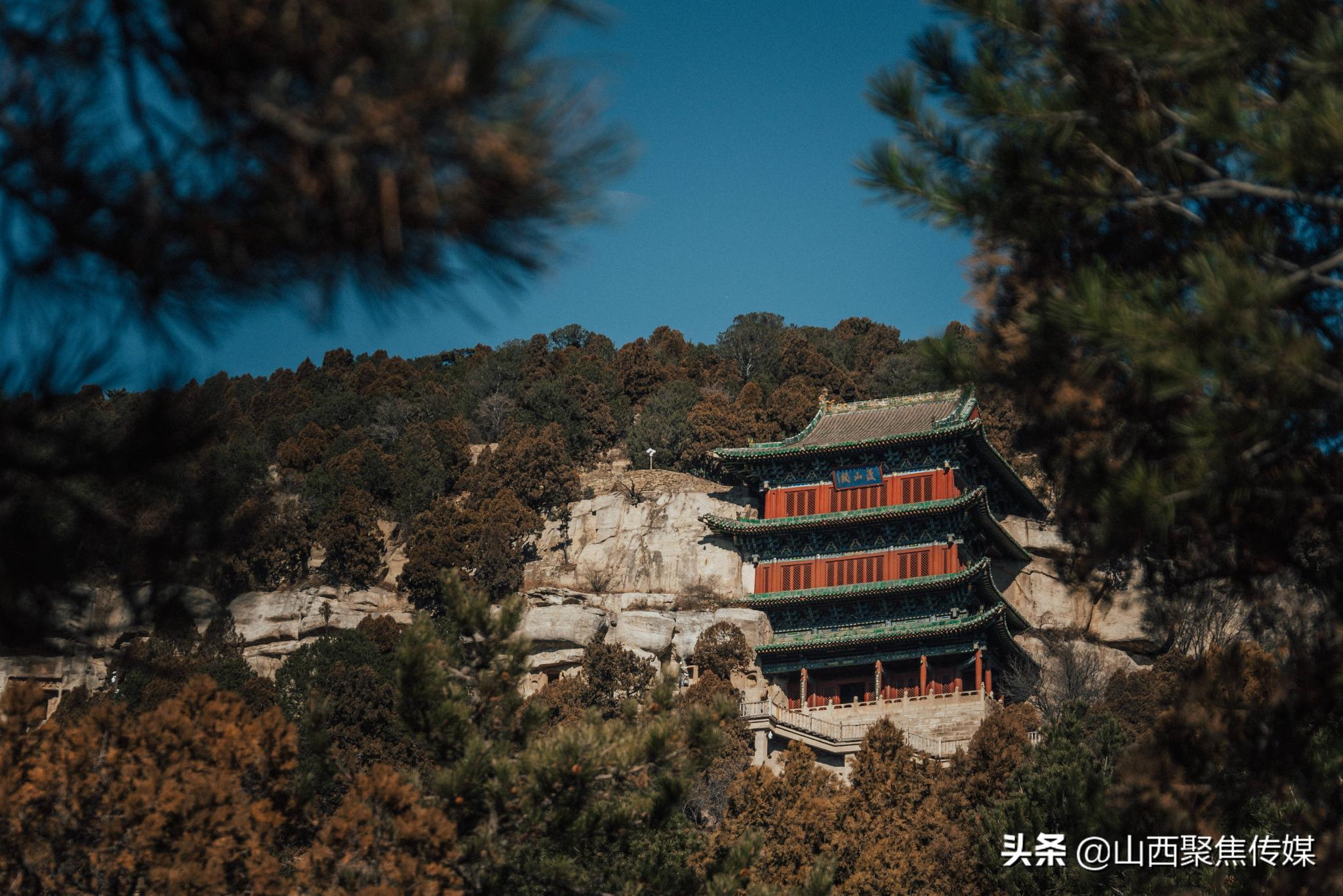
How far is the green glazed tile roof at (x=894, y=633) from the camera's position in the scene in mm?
38750

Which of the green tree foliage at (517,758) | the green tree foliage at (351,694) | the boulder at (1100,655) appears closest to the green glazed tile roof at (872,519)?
the boulder at (1100,655)

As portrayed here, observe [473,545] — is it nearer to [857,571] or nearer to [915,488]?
[857,571]

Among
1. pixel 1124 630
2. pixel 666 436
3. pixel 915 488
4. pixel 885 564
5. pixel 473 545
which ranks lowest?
pixel 1124 630

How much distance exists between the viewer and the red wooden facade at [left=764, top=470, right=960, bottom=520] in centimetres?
4266

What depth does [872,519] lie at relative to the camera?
41594mm

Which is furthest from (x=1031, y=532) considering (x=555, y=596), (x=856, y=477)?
(x=555, y=596)

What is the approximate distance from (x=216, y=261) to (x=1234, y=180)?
467cm

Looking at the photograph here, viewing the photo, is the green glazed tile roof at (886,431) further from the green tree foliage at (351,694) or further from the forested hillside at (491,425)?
the green tree foliage at (351,694)

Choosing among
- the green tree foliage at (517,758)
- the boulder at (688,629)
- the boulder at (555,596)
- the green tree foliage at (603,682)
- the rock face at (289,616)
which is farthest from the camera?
the boulder at (555,596)

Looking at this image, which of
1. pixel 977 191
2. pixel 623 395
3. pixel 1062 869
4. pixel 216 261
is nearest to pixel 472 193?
pixel 216 261

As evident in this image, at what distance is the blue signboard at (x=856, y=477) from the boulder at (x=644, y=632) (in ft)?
22.2

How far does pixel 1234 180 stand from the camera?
688cm

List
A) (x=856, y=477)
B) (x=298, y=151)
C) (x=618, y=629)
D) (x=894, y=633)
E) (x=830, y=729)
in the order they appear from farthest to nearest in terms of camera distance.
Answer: (x=856, y=477) → (x=618, y=629) → (x=894, y=633) → (x=830, y=729) → (x=298, y=151)

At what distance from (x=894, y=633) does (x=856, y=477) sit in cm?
591
